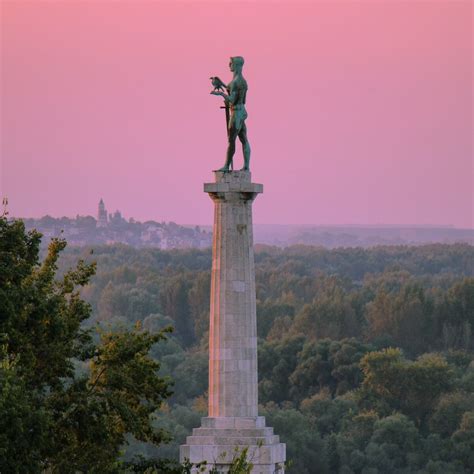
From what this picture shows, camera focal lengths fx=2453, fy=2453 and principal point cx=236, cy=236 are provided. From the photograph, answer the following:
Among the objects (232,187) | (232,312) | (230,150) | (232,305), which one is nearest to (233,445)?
(232,312)

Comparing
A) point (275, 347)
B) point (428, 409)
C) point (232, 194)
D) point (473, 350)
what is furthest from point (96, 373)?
point (473, 350)

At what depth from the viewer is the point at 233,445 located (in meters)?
46.3

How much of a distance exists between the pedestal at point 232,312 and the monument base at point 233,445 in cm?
4

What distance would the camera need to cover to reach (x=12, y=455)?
42.3 m

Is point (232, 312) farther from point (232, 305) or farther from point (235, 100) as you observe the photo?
point (235, 100)

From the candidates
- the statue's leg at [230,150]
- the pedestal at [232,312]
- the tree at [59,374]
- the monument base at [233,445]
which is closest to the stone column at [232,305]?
the pedestal at [232,312]

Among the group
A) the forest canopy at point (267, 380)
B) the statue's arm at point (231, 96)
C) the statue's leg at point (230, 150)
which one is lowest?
the forest canopy at point (267, 380)

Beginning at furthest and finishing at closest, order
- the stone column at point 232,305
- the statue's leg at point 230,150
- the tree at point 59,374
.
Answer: the statue's leg at point 230,150
the stone column at point 232,305
the tree at point 59,374

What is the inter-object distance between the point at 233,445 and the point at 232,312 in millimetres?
2695

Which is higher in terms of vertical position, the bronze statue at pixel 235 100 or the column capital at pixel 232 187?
the bronze statue at pixel 235 100

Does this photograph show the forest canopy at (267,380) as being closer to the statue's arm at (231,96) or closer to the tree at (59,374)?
the tree at (59,374)

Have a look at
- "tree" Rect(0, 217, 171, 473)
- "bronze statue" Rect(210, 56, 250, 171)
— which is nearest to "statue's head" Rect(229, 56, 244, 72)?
"bronze statue" Rect(210, 56, 250, 171)

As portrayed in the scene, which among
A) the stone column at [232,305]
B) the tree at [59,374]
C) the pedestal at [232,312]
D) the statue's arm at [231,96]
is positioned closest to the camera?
the tree at [59,374]

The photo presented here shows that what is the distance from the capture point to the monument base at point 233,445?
46000 millimetres
